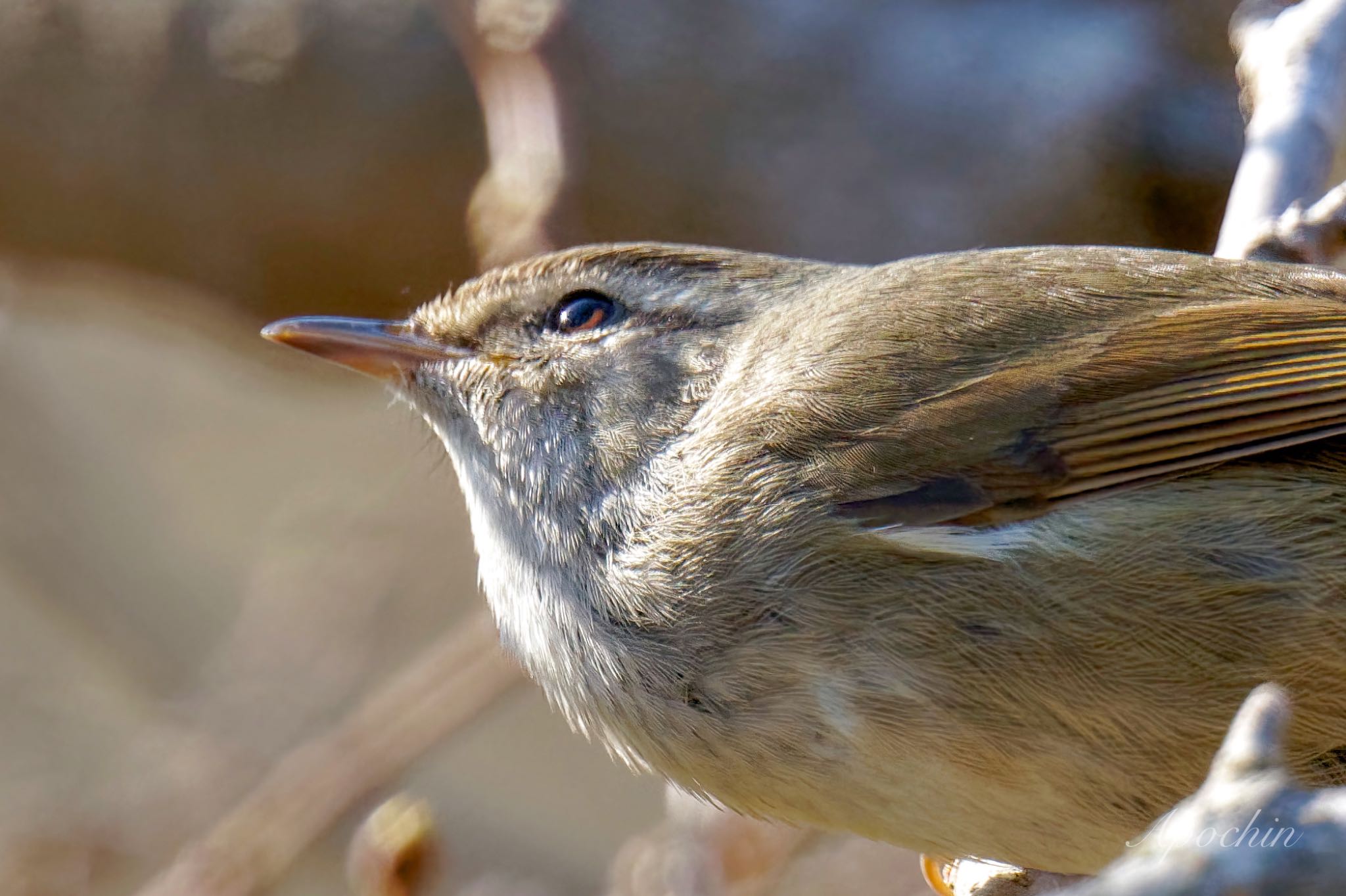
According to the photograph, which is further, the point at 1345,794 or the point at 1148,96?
the point at 1148,96

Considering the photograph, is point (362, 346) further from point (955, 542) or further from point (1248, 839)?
point (1248, 839)

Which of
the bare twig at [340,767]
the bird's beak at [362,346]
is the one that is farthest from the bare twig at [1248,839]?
the bare twig at [340,767]

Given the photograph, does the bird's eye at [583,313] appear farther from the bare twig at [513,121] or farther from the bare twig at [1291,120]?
the bare twig at [1291,120]

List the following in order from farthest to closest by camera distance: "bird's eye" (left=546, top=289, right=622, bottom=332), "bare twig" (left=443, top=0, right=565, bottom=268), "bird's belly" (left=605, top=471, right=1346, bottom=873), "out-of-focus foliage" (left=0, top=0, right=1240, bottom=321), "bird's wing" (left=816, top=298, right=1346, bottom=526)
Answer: "out-of-focus foliage" (left=0, top=0, right=1240, bottom=321), "bare twig" (left=443, top=0, right=565, bottom=268), "bird's eye" (left=546, top=289, right=622, bottom=332), "bird's wing" (left=816, top=298, right=1346, bottom=526), "bird's belly" (left=605, top=471, right=1346, bottom=873)

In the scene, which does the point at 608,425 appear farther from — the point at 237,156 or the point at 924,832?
the point at 237,156

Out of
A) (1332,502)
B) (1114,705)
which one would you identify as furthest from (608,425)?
(1332,502)

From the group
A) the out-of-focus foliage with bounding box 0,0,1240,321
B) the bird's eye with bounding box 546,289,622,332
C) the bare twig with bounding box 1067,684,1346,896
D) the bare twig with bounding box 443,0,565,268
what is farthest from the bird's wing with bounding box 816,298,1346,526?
the out-of-focus foliage with bounding box 0,0,1240,321

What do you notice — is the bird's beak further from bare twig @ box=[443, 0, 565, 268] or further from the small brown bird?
bare twig @ box=[443, 0, 565, 268]
